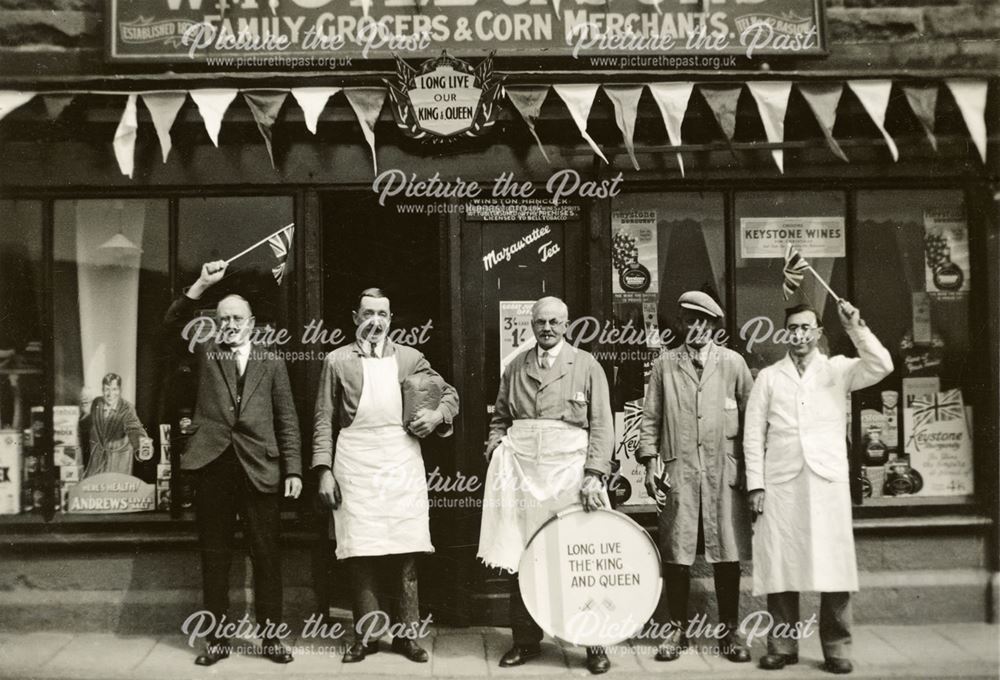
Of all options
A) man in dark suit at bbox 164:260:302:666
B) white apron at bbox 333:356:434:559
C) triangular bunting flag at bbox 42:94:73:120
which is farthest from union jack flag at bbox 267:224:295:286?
triangular bunting flag at bbox 42:94:73:120

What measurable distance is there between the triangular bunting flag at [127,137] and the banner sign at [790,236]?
4.40m

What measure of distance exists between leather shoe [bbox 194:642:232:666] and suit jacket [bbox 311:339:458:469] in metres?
1.32

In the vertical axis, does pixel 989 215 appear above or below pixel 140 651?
above

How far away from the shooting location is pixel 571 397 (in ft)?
18.7

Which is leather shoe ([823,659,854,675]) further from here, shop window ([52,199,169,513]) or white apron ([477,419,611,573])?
shop window ([52,199,169,513])

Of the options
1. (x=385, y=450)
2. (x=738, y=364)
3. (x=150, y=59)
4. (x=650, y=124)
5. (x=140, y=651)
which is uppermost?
(x=150, y=59)

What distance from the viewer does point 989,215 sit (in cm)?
681

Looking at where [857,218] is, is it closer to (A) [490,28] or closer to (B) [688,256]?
(B) [688,256]

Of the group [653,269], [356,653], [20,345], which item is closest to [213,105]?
[20,345]

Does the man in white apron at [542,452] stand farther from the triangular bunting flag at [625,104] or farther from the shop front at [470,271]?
the triangular bunting flag at [625,104]

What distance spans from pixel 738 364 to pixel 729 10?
9.00 feet

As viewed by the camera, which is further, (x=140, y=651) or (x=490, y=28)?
(x=490, y=28)

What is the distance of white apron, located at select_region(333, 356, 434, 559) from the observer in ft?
19.0

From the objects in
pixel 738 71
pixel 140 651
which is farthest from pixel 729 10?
pixel 140 651
